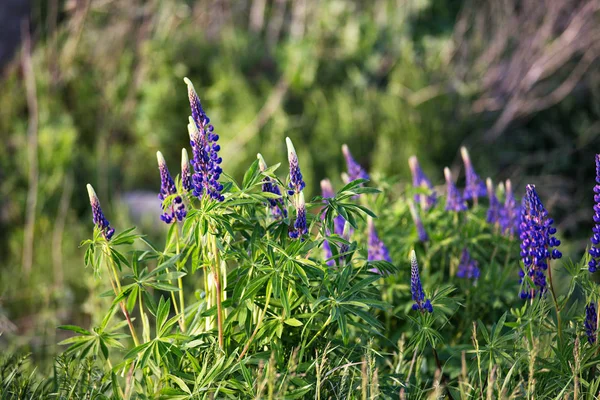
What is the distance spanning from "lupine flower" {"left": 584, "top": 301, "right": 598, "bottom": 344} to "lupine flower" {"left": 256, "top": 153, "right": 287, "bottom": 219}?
105cm

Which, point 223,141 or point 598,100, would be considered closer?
point 223,141

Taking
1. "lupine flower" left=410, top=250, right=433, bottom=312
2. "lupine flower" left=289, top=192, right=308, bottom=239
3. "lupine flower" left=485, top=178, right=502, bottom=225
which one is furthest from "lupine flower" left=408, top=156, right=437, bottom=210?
"lupine flower" left=289, top=192, right=308, bottom=239

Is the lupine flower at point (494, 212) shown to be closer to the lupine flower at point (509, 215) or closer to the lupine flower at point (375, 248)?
the lupine flower at point (509, 215)

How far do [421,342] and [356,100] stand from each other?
4.99m

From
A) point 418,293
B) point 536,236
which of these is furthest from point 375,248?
point 536,236

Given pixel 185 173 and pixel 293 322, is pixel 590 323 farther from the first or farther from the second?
pixel 185 173

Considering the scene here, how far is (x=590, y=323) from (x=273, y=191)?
1137 millimetres

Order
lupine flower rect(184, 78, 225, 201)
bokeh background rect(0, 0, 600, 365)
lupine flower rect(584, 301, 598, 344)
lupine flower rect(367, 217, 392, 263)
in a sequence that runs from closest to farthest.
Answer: lupine flower rect(184, 78, 225, 201), lupine flower rect(584, 301, 598, 344), lupine flower rect(367, 217, 392, 263), bokeh background rect(0, 0, 600, 365)

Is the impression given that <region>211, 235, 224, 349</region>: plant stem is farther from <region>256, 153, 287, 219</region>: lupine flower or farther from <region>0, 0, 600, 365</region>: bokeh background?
<region>0, 0, 600, 365</region>: bokeh background

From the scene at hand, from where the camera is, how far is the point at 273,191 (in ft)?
7.43

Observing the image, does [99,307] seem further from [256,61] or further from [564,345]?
[256,61]

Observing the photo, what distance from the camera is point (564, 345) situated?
223 cm

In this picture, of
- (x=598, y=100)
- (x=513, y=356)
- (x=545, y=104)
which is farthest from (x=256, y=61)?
(x=513, y=356)

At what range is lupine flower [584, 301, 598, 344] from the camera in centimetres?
225
